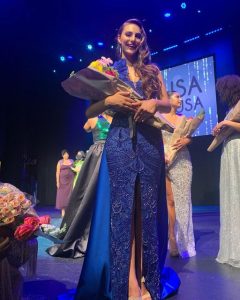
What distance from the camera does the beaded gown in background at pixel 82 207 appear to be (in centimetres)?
320

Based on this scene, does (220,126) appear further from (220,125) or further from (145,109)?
(145,109)

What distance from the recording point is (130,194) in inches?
64.2

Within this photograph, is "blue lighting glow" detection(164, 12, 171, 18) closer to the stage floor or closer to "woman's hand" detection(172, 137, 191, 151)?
"woman's hand" detection(172, 137, 191, 151)

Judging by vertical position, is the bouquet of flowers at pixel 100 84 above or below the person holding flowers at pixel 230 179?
above

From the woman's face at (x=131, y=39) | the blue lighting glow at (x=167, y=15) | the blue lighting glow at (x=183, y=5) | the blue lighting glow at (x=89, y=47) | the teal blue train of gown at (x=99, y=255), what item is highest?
the blue lighting glow at (x=183, y=5)

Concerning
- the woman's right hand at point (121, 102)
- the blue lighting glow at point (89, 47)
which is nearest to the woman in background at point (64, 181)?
the blue lighting glow at point (89, 47)

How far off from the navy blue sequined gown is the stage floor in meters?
0.31

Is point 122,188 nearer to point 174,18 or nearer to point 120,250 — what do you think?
point 120,250

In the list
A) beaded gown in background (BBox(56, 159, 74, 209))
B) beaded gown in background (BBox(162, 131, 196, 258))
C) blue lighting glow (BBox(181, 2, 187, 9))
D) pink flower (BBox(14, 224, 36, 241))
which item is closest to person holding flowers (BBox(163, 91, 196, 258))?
beaded gown in background (BBox(162, 131, 196, 258))

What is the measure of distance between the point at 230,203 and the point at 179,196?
0.56m

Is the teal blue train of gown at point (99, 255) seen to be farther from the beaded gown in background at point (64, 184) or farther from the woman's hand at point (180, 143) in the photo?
the beaded gown in background at point (64, 184)

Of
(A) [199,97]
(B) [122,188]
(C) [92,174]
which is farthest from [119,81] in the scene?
(A) [199,97]

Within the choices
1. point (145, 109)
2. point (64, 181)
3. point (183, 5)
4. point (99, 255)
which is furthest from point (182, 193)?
point (183, 5)

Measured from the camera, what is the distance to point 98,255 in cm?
173
